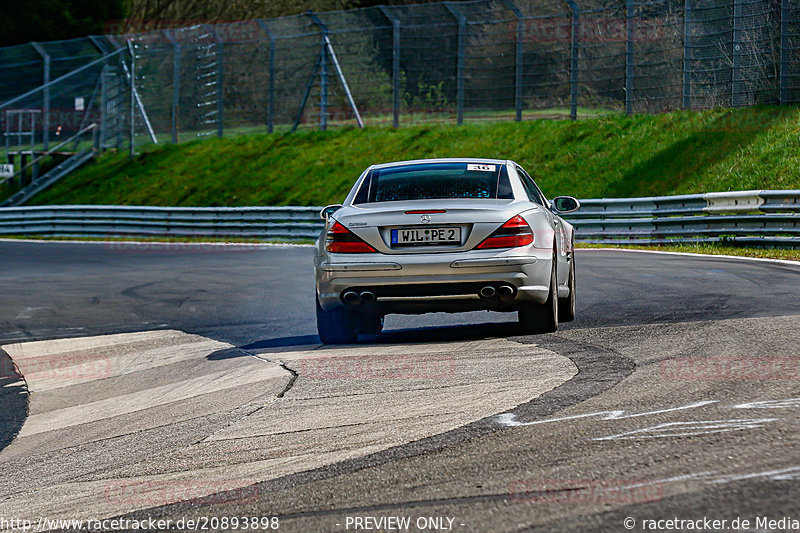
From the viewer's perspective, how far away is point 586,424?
5109 millimetres

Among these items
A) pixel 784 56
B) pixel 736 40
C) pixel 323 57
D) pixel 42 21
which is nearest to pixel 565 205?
pixel 784 56

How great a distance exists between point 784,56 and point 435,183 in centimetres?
1765

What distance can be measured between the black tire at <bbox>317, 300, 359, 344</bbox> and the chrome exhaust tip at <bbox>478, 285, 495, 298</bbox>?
1174mm

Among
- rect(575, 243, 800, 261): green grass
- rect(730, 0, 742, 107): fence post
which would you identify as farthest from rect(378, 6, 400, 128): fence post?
rect(575, 243, 800, 261): green grass

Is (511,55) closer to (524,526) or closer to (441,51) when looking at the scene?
(441,51)

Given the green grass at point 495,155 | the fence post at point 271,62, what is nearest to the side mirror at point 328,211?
the green grass at point 495,155

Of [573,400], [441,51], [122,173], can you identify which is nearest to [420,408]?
[573,400]

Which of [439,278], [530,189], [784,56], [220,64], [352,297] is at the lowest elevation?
[352,297]

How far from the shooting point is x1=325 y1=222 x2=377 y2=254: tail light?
8375mm

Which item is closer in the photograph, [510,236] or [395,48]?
[510,236]

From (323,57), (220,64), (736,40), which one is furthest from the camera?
(220,64)

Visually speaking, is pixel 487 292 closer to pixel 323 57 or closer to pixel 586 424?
pixel 586 424

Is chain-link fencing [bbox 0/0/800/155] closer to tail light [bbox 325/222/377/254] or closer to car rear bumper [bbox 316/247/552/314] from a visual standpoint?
car rear bumper [bbox 316/247/552/314]

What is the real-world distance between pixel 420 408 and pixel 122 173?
34.5 m
